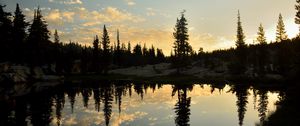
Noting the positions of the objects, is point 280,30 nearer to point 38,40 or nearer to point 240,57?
point 240,57

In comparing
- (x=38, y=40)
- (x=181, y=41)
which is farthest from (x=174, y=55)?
(x=38, y=40)

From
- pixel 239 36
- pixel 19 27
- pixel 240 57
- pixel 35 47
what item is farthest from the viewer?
pixel 239 36

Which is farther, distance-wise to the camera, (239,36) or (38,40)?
(239,36)

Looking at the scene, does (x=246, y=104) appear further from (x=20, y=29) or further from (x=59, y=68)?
(x=59, y=68)

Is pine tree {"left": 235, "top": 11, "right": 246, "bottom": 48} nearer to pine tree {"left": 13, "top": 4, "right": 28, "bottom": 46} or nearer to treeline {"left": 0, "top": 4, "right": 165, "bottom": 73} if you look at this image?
treeline {"left": 0, "top": 4, "right": 165, "bottom": 73}

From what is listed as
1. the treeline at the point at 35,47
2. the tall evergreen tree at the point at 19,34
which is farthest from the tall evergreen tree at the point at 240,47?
the tall evergreen tree at the point at 19,34

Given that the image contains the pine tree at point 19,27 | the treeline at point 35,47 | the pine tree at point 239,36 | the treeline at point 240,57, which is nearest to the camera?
the treeline at point 35,47

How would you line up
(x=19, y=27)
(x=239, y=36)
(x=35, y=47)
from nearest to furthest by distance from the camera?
(x=19, y=27), (x=35, y=47), (x=239, y=36)

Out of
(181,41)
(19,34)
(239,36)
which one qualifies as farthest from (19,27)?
(239,36)

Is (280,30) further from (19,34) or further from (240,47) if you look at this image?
(19,34)

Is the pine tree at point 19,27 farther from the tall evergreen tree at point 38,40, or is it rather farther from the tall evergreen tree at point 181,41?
the tall evergreen tree at point 181,41

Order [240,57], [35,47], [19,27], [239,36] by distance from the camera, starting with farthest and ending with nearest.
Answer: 1. [239,36]
2. [240,57]
3. [35,47]
4. [19,27]

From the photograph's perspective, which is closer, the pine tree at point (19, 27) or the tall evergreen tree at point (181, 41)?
the pine tree at point (19, 27)

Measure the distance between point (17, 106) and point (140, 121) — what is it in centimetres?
1435
